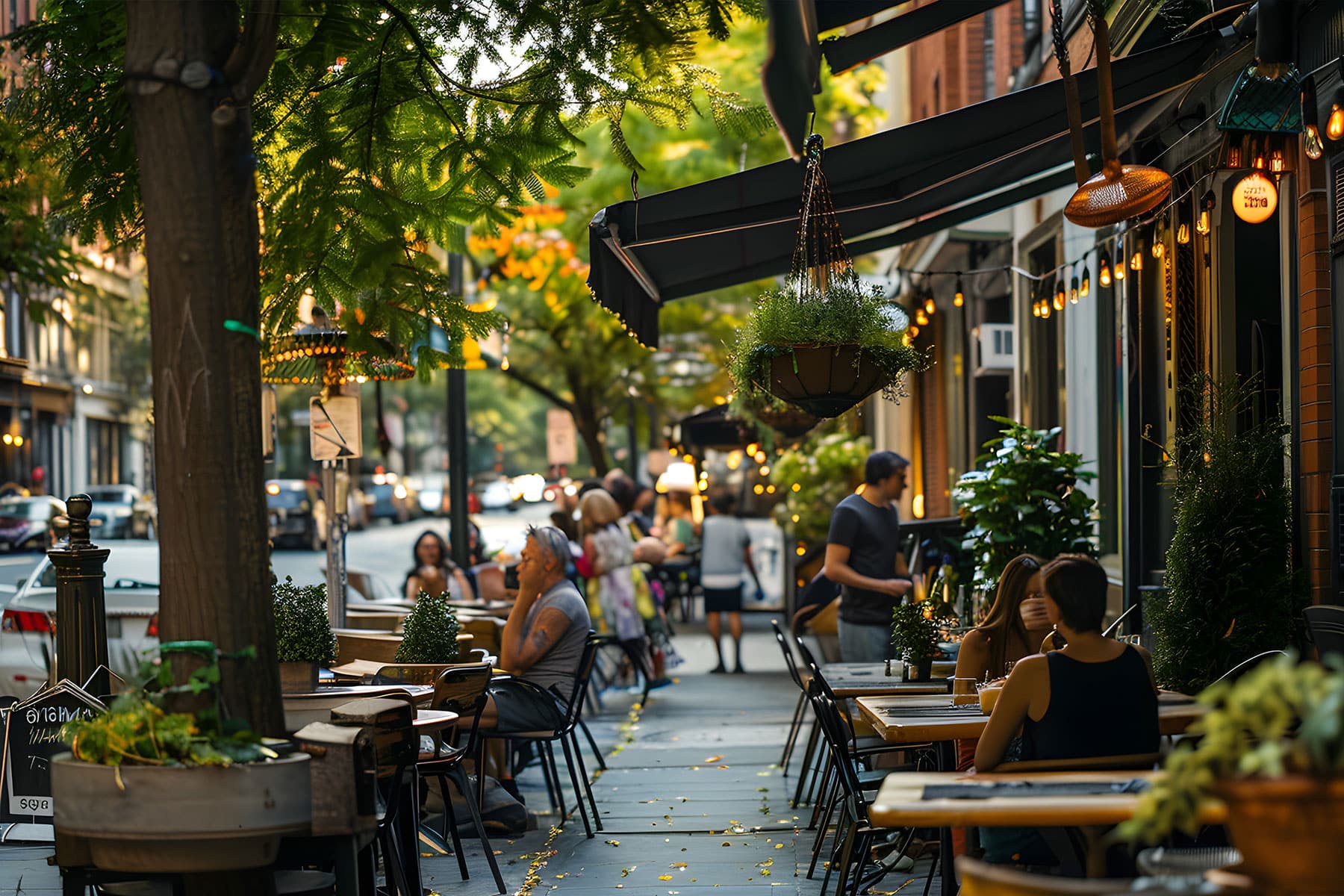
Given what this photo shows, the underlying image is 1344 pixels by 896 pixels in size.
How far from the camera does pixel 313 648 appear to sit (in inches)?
280

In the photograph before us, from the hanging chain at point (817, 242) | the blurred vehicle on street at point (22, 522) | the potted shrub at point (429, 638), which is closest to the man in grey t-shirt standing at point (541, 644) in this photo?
the potted shrub at point (429, 638)

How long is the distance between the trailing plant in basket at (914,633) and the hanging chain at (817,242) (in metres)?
1.65

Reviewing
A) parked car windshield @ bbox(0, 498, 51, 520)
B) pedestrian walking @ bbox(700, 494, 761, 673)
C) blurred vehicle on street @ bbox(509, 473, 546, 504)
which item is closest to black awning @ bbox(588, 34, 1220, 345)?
pedestrian walking @ bbox(700, 494, 761, 673)

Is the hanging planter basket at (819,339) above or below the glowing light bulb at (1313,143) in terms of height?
below

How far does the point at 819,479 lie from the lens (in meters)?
18.1

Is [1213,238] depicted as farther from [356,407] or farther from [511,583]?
[511,583]

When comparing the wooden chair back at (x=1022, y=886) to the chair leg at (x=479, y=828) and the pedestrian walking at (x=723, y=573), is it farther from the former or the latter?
the pedestrian walking at (x=723, y=573)

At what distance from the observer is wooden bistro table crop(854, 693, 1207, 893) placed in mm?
5551

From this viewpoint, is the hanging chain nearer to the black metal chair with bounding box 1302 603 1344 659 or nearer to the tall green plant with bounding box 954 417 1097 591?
the tall green plant with bounding box 954 417 1097 591

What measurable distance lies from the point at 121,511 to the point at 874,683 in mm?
39018

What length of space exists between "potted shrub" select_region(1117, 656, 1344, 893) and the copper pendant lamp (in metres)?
4.38

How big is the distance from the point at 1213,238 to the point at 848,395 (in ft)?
8.05

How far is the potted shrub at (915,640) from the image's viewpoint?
766 cm

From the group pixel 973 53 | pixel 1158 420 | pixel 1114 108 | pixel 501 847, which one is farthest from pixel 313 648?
pixel 973 53
